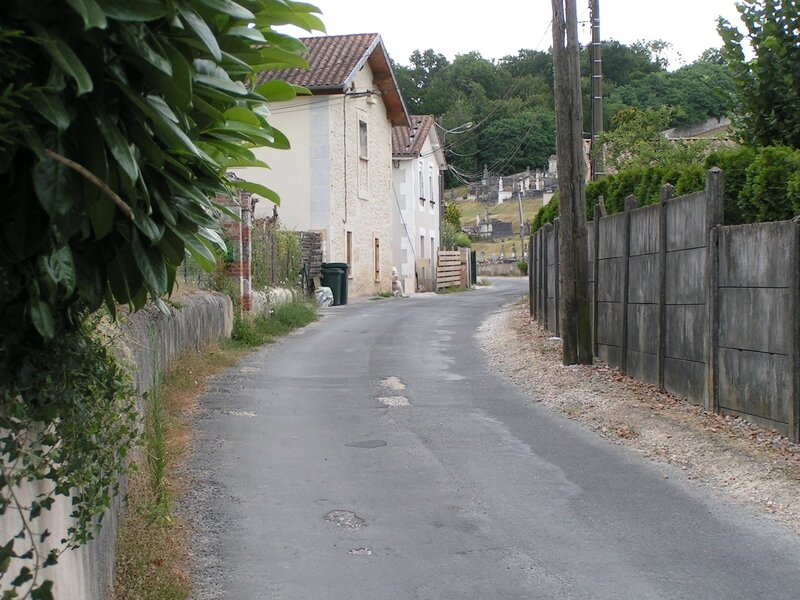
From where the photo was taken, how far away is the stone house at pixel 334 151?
28.2m

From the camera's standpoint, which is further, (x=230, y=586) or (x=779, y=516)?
(x=779, y=516)

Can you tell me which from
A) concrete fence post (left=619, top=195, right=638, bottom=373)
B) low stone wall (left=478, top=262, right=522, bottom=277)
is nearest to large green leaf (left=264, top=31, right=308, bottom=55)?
concrete fence post (left=619, top=195, right=638, bottom=373)

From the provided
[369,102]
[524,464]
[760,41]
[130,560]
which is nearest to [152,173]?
[130,560]

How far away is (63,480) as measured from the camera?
3.26m

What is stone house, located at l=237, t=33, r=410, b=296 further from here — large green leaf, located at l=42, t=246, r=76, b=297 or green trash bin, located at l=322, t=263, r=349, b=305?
large green leaf, located at l=42, t=246, r=76, b=297

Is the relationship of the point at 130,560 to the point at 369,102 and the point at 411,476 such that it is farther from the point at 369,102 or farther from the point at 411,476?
the point at 369,102

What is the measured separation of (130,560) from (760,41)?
32.1 feet

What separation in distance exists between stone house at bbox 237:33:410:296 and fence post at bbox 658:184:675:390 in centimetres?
1722

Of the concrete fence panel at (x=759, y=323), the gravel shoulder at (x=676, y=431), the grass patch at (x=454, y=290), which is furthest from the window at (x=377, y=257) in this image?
the concrete fence panel at (x=759, y=323)

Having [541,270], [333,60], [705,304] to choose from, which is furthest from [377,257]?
[705,304]

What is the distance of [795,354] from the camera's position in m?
7.48

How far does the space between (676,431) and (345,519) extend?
12.1 feet

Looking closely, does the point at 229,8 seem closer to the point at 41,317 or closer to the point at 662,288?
the point at 41,317

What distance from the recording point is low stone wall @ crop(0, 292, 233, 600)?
10.5 feet
